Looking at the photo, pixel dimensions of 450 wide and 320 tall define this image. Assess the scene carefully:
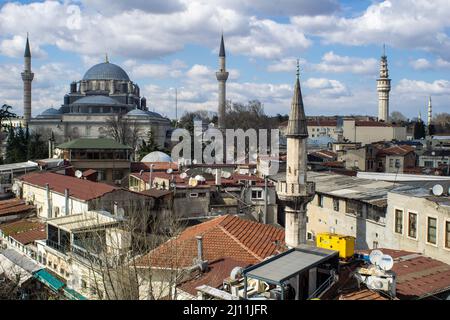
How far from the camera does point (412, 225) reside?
1285 cm

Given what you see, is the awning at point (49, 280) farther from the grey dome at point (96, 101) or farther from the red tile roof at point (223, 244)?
the grey dome at point (96, 101)

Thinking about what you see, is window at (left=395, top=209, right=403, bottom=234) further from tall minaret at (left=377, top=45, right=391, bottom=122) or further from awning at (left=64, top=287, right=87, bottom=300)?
tall minaret at (left=377, top=45, right=391, bottom=122)

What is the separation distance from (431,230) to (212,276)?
599 centimetres

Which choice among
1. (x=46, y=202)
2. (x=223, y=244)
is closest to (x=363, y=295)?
(x=223, y=244)

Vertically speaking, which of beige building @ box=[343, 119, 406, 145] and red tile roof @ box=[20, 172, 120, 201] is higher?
beige building @ box=[343, 119, 406, 145]

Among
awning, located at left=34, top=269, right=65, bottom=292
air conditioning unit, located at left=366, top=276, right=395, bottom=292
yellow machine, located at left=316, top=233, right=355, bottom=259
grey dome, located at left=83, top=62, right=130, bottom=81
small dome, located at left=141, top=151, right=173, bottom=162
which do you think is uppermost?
grey dome, located at left=83, top=62, right=130, bottom=81

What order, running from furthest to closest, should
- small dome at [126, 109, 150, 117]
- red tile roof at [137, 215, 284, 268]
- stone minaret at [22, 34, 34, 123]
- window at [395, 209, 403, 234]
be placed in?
stone minaret at [22, 34, 34, 123] < small dome at [126, 109, 150, 117] < window at [395, 209, 403, 234] < red tile roof at [137, 215, 284, 268]

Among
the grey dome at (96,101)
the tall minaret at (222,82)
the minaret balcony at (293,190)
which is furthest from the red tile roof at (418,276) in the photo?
the grey dome at (96,101)

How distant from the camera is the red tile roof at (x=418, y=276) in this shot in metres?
8.37

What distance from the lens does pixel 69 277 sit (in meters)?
12.0

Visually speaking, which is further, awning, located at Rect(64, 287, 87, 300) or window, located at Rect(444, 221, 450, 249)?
window, located at Rect(444, 221, 450, 249)

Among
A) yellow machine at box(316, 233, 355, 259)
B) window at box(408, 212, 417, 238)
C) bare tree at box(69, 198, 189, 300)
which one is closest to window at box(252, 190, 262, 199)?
bare tree at box(69, 198, 189, 300)

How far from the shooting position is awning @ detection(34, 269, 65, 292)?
11.1 meters

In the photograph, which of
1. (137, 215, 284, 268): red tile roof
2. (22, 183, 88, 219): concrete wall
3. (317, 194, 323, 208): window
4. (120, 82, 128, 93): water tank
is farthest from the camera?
(120, 82, 128, 93): water tank
